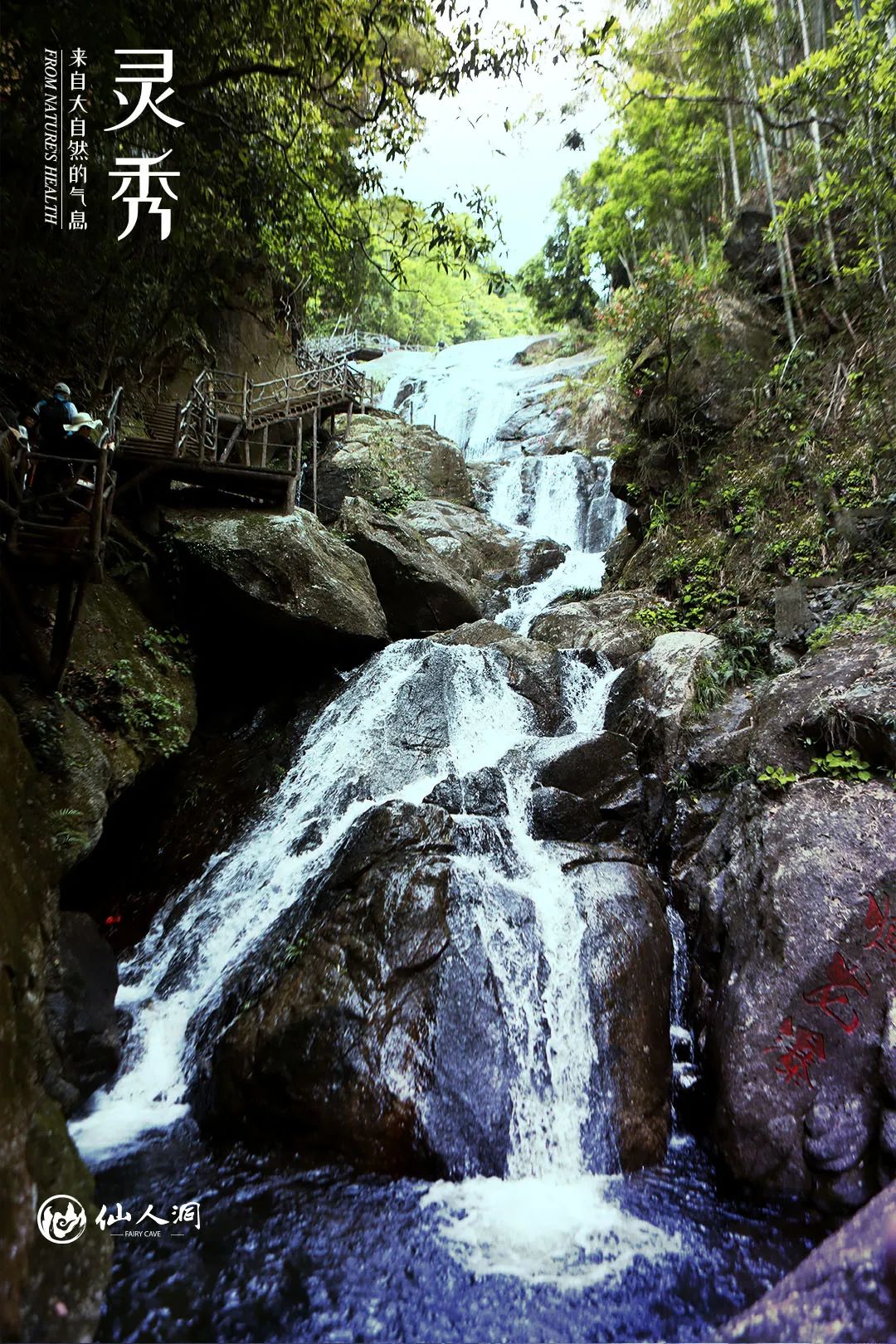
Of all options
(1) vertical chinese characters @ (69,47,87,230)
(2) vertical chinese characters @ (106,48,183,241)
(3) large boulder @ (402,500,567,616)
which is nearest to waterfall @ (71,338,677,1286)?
(3) large boulder @ (402,500,567,616)

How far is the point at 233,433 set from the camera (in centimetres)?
1373

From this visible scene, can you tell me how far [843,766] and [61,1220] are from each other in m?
7.24

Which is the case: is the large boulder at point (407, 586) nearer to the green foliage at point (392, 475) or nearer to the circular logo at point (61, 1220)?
the green foliage at point (392, 475)

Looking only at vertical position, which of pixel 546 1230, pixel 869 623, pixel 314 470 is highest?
pixel 314 470

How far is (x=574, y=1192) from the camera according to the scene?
17.0 feet

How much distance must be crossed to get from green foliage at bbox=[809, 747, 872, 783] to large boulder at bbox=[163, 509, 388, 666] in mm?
7514

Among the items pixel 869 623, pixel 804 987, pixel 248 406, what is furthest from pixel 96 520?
pixel 248 406

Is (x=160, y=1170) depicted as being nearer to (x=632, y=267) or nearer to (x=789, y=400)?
(x=789, y=400)

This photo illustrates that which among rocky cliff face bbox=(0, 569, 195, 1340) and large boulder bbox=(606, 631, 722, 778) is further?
large boulder bbox=(606, 631, 722, 778)

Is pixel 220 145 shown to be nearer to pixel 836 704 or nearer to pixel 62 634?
pixel 62 634

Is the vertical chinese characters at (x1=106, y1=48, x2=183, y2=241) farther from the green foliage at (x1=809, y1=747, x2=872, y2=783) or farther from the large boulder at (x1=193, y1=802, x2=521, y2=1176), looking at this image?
the green foliage at (x1=809, y1=747, x2=872, y2=783)

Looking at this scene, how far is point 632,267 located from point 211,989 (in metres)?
28.8

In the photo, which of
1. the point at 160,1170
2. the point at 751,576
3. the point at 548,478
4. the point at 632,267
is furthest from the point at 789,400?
the point at 632,267

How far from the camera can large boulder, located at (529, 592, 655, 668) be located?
460 inches
